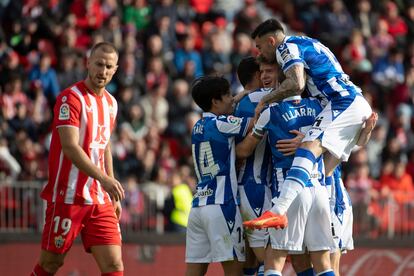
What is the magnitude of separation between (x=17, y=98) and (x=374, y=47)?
6636 millimetres

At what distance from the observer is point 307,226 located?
29.8 ft

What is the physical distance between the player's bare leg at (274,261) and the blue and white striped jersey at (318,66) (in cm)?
130

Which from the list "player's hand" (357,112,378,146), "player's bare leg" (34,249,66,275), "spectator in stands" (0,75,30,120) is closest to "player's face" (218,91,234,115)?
"player's hand" (357,112,378,146)

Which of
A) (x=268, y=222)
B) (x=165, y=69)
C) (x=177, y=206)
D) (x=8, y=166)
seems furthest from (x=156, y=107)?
(x=268, y=222)

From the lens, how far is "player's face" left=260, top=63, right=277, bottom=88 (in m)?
9.41

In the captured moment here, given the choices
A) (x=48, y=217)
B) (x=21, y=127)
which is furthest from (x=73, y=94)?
(x=21, y=127)

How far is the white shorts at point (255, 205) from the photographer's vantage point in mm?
9409

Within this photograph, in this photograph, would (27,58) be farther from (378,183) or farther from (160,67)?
(378,183)

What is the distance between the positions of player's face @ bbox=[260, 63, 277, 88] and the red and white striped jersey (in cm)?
138

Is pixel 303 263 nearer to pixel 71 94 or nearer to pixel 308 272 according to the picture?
pixel 308 272

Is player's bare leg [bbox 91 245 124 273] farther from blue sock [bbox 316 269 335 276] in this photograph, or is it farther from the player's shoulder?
blue sock [bbox 316 269 335 276]

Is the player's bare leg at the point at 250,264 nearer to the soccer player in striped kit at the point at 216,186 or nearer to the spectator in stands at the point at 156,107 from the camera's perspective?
the soccer player in striped kit at the point at 216,186

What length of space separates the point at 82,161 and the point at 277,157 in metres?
1.58

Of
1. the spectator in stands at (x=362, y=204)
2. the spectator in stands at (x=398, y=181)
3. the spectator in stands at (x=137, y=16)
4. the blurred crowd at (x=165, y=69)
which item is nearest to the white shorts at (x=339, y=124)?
the spectator in stands at (x=362, y=204)
